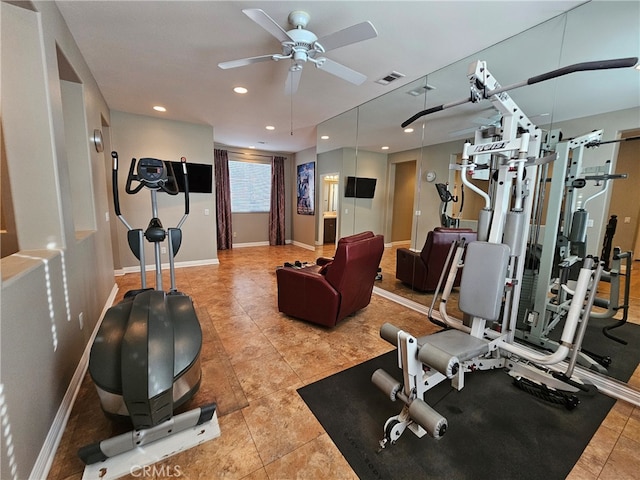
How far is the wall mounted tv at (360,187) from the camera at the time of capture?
5172 millimetres

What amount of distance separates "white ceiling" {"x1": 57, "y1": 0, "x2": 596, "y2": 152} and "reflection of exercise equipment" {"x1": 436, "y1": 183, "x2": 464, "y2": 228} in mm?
1264

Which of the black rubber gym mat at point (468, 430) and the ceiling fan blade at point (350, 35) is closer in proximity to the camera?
the black rubber gym mat at point (468, 430)

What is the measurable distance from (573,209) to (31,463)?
4.00 m

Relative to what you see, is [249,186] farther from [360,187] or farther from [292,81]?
[292,81]

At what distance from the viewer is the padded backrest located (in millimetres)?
2559

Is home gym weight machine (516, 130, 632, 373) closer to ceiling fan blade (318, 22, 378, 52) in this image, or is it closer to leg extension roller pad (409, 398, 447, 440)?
leg extension roller pad (409, 398, 447, 440)

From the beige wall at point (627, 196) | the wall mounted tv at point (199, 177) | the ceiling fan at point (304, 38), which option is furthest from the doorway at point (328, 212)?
the beige wall at point (627, 196)

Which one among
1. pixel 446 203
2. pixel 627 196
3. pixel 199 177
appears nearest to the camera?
pixel 627 196

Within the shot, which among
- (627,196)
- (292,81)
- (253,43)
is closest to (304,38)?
(253,43)

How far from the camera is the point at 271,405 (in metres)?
1.78

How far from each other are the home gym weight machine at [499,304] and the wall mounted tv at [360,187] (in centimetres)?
292

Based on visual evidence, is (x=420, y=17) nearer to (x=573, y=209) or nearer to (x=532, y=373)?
(x=573, y=209)

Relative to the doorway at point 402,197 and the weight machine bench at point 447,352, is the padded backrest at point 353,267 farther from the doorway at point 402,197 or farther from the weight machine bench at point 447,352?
the doorway at point 402,197

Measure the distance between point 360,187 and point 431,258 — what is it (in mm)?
2222
